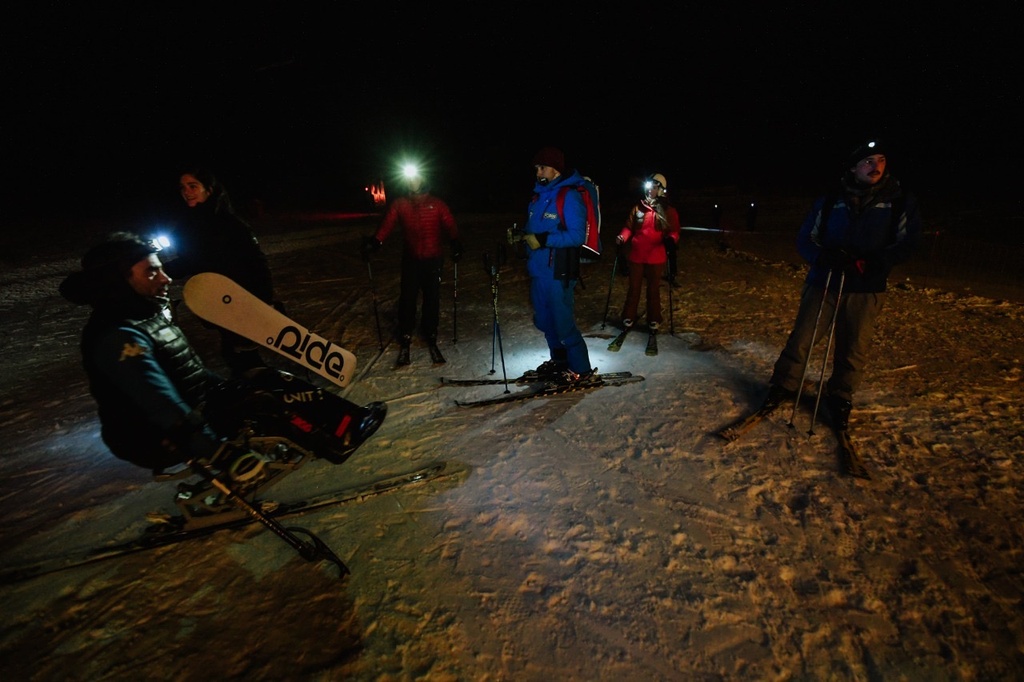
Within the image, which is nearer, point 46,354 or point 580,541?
point 580,541

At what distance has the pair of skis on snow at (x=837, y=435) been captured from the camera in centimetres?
370

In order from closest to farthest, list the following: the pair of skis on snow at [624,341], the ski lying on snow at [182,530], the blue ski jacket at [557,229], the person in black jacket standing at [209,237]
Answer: the ski lying on snow at [182,530] → the person in black jacket standing at [209,237] → the blue ski jacket at [557,229] → the pair of skis on snow at [624,341]

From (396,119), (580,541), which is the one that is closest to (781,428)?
(580,541)

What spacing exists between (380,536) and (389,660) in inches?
35.1

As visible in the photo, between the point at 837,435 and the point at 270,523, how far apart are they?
439 cm

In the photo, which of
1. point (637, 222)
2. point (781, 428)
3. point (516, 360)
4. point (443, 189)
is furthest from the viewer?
point (443, 189)

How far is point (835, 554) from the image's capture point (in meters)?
2.97

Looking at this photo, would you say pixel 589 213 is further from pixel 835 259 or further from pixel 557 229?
pixel 835 259

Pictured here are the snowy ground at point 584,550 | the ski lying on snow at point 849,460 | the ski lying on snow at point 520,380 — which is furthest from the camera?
the ski lying on snow at point 520,380

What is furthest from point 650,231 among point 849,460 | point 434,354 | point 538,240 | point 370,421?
point 370,421

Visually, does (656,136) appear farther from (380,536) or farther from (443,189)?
(380,536)

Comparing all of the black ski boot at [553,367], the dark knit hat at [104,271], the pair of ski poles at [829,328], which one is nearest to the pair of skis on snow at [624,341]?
the black ski boot at [553,367]

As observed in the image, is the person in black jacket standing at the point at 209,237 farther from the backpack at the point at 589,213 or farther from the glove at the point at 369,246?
the backpack at the point at 589,213

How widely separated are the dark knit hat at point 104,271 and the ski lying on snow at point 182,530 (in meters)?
1.55
